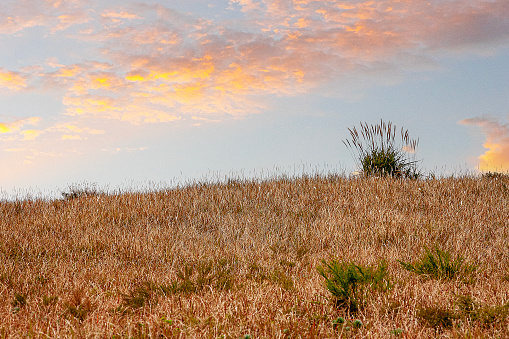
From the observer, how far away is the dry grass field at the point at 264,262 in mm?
3494

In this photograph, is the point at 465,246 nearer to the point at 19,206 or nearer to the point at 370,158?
the point at 370,158

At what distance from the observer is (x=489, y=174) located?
13.8 m

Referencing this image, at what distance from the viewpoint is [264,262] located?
562 centimetres

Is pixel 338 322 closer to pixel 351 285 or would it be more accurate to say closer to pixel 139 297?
pixel 351 285

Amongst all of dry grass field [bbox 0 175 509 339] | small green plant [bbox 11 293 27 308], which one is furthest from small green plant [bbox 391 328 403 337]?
small green plant [bbox 11 293 27 308]

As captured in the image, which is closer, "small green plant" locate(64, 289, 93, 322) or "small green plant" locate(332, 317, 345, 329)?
"small green plant" locate(332, 317, 345, 329)

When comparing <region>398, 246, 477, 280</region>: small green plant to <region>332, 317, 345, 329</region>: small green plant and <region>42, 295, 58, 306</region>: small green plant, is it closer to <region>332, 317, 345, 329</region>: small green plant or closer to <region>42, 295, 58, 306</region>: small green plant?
<region>332, 317, 345, 329</region>: small green plant

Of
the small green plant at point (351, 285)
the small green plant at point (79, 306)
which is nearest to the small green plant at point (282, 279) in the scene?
the small green plant at point (351, 285)

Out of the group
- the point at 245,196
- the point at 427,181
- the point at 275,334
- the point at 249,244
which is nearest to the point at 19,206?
the point at 245,196

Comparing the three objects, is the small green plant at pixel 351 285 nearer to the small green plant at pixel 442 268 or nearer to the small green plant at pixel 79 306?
the small green plant at pixel 442 268

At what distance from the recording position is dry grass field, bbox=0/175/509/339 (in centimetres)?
349

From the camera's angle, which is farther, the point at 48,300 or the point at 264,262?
the point at 264,262

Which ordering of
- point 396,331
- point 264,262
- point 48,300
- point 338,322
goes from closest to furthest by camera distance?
point 396,331 < point 338,322 < point 48,300 < point 264,262

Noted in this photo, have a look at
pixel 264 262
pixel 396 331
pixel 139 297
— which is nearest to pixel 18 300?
pixel 139 297
